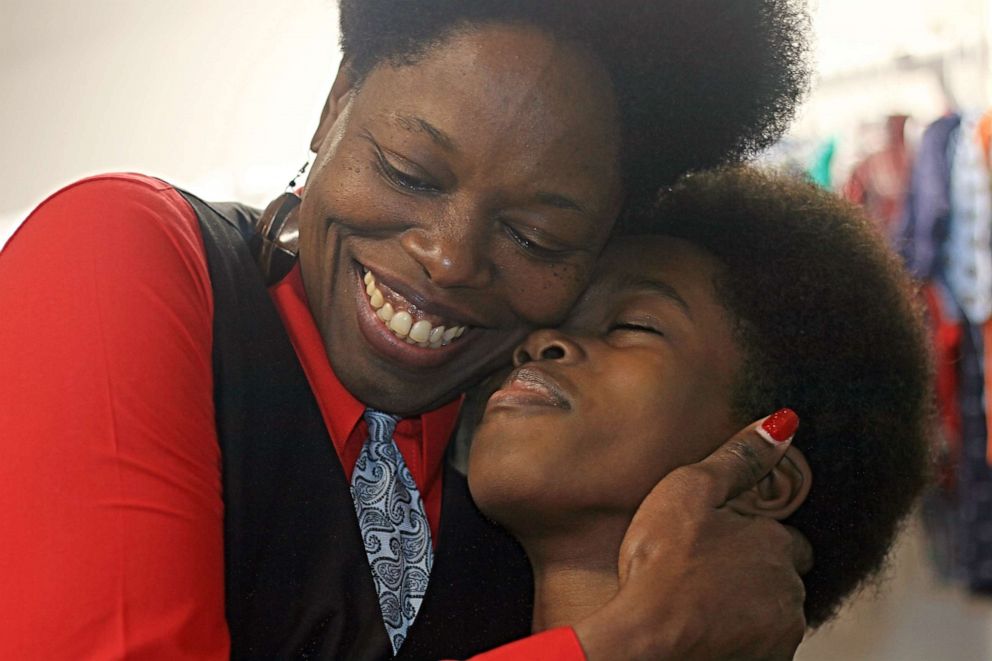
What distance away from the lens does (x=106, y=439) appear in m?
0.94

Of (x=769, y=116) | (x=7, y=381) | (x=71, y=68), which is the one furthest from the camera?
(x=71, y=68)

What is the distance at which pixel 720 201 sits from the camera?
144cm

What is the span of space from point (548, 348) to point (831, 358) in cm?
31

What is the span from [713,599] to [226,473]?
18.1 inches

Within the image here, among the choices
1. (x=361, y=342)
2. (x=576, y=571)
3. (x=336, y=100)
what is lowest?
(x=576, y=571)

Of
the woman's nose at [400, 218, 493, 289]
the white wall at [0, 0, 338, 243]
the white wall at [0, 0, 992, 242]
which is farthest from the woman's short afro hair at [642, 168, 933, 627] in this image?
the white wall at [0, 0, 992, 242]

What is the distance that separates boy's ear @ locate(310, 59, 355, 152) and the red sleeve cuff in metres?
0.58

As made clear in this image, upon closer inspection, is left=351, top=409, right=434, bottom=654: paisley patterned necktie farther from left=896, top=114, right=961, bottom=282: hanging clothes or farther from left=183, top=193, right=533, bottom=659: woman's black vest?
left=896, top=114, right=961, bottom=282: hanging clothes

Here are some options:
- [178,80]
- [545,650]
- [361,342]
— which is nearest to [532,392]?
[361,342]

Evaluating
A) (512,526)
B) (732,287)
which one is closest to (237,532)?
(512,526)

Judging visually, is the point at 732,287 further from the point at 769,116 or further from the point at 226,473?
the point at 226,473

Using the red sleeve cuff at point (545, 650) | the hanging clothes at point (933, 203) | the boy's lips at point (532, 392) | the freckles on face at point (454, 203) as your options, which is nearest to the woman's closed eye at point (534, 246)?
the freckles on face at point (454, 203)

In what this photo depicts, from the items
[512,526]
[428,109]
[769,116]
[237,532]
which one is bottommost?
[512,526]

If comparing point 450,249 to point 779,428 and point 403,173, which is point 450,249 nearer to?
point 403,173
